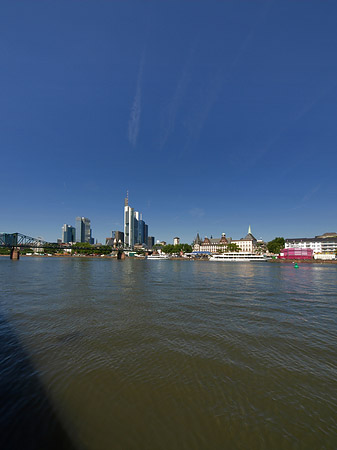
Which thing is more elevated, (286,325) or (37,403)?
(37,403)

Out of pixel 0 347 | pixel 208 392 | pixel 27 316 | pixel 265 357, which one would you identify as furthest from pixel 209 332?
pixel 27 316

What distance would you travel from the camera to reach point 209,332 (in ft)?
35.4

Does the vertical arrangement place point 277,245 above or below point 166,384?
above

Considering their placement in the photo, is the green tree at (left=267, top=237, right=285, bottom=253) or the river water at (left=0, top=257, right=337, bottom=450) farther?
the green tree at (left=267, top=237, right=285, bottom=253)

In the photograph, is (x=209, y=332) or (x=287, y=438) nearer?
(x=287, y=438)

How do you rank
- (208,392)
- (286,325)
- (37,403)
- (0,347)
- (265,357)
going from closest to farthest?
(37,403), (208,392), (265,357), (0,347), (286,325)

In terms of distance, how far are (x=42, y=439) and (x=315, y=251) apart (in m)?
191

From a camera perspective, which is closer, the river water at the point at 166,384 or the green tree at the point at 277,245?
the river water at the point at 166,384

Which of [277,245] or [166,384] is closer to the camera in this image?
[166,384]

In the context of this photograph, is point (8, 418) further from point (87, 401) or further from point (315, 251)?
point (315, 251)

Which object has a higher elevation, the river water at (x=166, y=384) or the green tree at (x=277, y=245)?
the green tree at (x=277, y=245)

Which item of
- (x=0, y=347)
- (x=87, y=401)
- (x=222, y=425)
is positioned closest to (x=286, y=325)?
(x=222, y=425)

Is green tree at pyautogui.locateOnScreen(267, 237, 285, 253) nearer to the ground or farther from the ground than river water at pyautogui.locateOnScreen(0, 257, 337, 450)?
farther from the ground

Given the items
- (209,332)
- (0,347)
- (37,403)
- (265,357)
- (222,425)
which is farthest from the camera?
(209,332)
